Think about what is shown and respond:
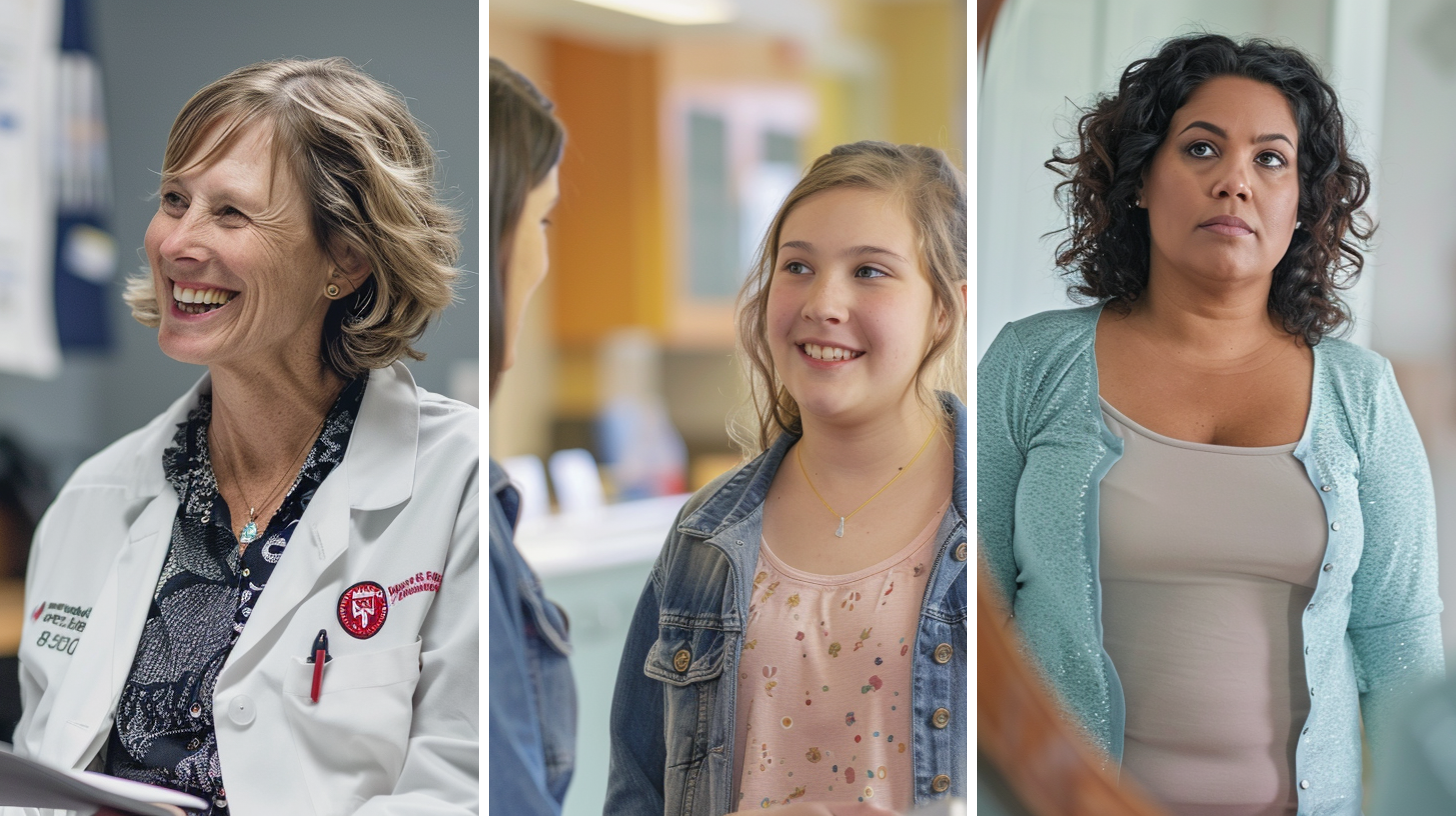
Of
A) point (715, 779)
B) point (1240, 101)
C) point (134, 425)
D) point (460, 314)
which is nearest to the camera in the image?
point (1240, 101)

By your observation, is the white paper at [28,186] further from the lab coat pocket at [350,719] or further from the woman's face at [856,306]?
the woman's face at [856,306]

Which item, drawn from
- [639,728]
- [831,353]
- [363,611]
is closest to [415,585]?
[363,611]

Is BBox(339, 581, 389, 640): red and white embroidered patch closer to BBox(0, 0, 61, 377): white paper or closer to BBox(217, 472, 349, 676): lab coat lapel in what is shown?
BBox(217, 472, 349, 676): lab coat lapel

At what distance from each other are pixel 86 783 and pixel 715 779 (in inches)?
26.4

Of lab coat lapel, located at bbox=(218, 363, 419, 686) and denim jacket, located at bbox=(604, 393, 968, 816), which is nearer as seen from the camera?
denim jacket, located at bbox=(604, 393, 968, 816)

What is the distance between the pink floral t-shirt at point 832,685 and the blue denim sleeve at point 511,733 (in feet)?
0.83

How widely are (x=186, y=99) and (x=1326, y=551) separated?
128 cm

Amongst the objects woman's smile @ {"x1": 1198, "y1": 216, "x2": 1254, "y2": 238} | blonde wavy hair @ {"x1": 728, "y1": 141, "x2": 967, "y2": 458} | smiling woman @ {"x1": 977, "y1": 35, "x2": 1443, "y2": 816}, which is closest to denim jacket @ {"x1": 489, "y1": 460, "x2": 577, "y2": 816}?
blonde wavy hair @ {"x1": 728, "y1": 141, "x2": 967, "y2": 458}

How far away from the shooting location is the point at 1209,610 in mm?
1024

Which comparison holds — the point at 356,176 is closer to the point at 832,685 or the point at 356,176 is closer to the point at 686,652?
the point at 686,652

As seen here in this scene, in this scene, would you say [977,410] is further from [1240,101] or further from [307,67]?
[307,67]

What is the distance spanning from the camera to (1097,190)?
1069mm

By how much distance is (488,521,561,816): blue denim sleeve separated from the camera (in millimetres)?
1243

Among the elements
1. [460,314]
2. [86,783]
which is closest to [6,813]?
[86,783]
